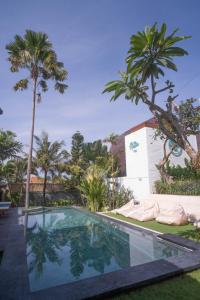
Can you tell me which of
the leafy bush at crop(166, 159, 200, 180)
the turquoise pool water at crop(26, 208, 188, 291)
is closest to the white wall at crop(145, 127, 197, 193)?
the leafy bush at crop(166, 159, 200, 180)

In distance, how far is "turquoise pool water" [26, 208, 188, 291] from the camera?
5926 mm

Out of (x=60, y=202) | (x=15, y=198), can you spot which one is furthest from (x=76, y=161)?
(x=15, y=198)

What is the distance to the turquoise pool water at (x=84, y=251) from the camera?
5.93 metres

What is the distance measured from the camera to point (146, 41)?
6.56 m

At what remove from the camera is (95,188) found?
16.5 meters

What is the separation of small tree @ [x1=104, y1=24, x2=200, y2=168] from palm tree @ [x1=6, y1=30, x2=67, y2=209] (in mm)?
12041

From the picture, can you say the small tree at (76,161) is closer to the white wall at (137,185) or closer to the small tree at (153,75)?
the white wall at (137,185)

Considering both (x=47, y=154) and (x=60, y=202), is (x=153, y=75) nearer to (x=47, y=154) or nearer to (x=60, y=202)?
(x=47, y=154)

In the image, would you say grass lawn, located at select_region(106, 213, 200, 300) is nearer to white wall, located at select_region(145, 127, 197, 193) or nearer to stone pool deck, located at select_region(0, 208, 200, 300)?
stone pool deck, located at select_region(0, 208, 200, 300)

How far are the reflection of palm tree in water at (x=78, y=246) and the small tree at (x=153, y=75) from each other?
4.08 m

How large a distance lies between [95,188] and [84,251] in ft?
28.7

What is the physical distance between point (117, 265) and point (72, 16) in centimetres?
943

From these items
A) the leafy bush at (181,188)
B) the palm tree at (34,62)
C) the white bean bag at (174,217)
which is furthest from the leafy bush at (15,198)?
the white bean bag at (174,217)

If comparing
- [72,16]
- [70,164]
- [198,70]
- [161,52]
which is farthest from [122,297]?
[70,164]
